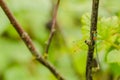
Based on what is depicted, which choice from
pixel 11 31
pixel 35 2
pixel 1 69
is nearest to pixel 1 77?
pixel 1 69

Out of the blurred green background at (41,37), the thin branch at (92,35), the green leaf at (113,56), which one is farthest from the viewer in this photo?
the blurred green background at (41,37)

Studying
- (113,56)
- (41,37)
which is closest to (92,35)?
(113,56)

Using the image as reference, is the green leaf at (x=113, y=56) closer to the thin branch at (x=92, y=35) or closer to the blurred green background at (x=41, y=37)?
the thin branch at (x=92, y=35)

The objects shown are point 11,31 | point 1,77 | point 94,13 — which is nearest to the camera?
point 94,13

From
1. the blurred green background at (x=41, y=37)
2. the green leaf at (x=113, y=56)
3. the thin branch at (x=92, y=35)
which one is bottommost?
the blurred green background at (x=41, y=37)

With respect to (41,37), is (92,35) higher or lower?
higher

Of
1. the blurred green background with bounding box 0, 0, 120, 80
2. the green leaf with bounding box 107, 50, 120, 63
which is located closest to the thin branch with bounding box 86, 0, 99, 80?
the green leaf with bounding box 107, 50, 120, 63

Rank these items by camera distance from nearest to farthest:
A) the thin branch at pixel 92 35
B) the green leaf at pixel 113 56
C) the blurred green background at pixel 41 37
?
the thin branch at pixel 92 35 → the green leaf at pixel 113 56 → the blurred green background at pixel 41 37

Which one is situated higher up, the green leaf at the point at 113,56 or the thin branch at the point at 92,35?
the thin branch at the point at 92,35

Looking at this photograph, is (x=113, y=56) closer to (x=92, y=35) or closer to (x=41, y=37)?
(x=92, y=35)

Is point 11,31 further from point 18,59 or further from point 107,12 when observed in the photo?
point 107,12

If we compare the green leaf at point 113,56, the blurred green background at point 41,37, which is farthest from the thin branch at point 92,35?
the blurred green background at point 41,37
